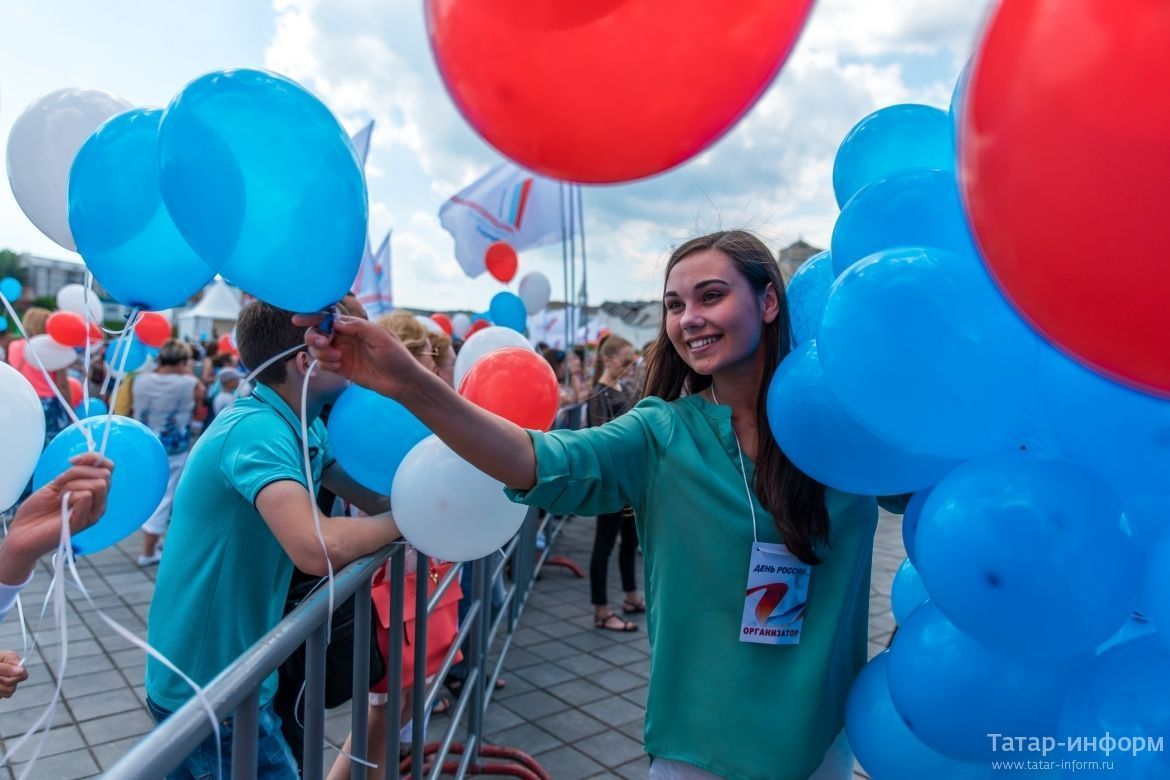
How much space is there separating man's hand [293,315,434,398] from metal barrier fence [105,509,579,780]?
0.44 m

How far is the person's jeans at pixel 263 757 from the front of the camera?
165cm

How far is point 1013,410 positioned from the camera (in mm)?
1084

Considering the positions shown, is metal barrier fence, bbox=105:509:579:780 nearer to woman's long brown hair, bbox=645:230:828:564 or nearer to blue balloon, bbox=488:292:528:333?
woman's long brown hair, bbox=645:230:828:564

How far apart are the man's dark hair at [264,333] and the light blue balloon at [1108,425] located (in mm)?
1508

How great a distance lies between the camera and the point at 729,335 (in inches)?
59.4

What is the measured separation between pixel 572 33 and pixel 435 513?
1.12 metres

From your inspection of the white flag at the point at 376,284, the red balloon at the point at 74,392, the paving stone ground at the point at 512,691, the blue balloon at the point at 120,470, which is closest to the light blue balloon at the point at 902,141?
the blue balloon at the point at 120,470

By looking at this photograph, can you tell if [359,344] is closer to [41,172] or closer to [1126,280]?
[1126,280]

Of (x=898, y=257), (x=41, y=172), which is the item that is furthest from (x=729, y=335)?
(x=41, y=172)

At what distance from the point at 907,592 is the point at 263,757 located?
1.48m

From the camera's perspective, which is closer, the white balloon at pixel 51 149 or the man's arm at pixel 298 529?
the man's arm at pixel 298 529

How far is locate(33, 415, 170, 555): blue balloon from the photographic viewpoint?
1.74 metres

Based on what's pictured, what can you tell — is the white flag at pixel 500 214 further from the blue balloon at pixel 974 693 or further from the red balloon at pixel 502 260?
the blue balloon at pixel 974 693

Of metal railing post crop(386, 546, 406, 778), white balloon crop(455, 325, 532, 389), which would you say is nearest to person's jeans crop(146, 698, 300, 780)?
metal railing post crop(386, 546, 406, 778)
